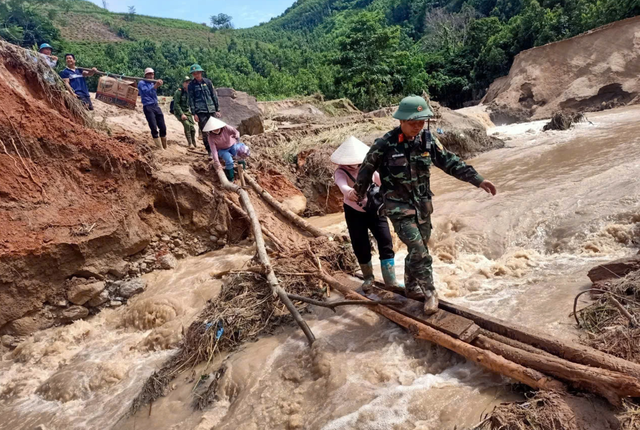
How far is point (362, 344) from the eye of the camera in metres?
3.40

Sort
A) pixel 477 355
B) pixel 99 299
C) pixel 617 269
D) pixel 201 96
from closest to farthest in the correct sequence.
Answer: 1. pixel 477 355
2. pixel 617 269
3. pixel 99 299
4. pixel 201 96

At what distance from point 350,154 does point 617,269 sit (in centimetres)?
245

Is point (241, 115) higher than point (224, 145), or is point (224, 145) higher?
point (241, 115)

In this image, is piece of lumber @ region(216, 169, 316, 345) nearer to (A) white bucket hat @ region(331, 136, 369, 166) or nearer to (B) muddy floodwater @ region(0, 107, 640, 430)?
(B) muddy floodwater @ region(0, 107, 640, 430)

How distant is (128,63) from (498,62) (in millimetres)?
34880

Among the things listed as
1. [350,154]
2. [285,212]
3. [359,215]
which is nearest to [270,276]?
[359,215]

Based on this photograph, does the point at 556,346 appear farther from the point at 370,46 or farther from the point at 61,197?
the point at 370,46

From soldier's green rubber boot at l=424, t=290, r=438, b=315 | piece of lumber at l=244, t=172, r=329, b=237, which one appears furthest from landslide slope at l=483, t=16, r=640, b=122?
soldier's green rubber boot at l=424, t=290, r=438, b=315

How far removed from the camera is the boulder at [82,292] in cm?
573

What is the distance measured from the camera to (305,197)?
860cm

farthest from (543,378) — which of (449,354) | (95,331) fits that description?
(95,331)

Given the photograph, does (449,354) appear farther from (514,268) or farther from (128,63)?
(128,63)

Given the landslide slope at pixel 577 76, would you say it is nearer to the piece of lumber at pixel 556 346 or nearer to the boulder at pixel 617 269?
the boulder at pixel 617 269

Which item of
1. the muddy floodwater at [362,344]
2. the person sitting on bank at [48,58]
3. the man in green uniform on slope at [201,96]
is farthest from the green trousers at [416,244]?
the person sitting on bank at [48,58]
